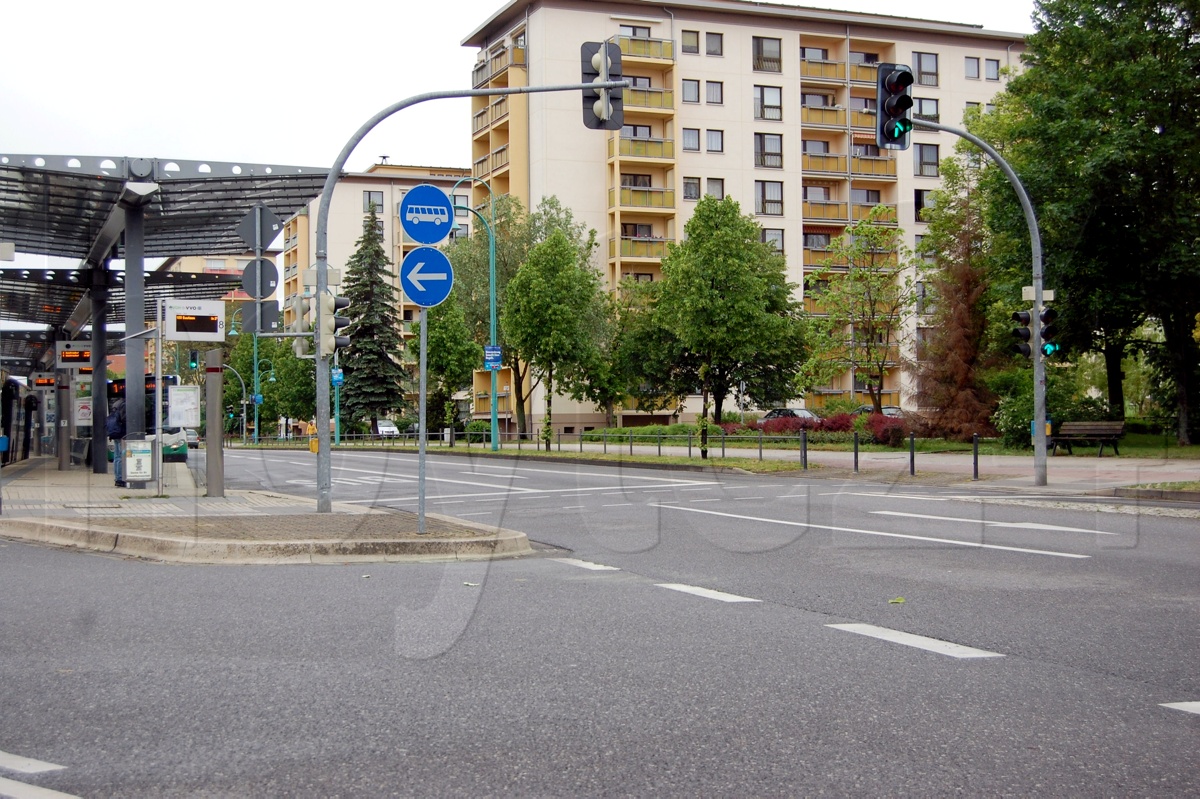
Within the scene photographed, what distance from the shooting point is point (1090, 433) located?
2958 centimetres

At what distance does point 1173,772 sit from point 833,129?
66630 millimetres

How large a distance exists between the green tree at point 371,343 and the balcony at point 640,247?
13.7 meters

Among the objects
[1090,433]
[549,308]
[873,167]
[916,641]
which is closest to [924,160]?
[873,167]

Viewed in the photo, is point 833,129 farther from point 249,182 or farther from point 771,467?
point 249,182

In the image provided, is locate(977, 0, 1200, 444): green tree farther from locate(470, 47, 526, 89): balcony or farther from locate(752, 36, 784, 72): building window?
locate(470, 47, 526, 89): balcony

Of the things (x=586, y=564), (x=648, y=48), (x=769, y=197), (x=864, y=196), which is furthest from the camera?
(x=864, y=196)

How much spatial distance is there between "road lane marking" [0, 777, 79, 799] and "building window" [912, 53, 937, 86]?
70.5m

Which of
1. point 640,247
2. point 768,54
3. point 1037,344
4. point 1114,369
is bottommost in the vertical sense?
point 1037,344

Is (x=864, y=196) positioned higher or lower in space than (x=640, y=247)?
higher

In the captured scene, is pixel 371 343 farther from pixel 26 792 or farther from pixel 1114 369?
pixel 26 792

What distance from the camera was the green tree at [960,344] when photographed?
38062 millimetres

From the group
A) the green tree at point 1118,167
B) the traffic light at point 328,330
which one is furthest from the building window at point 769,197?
the traffic light at point 328,330

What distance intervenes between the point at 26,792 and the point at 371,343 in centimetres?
6487

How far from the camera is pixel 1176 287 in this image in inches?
1328
